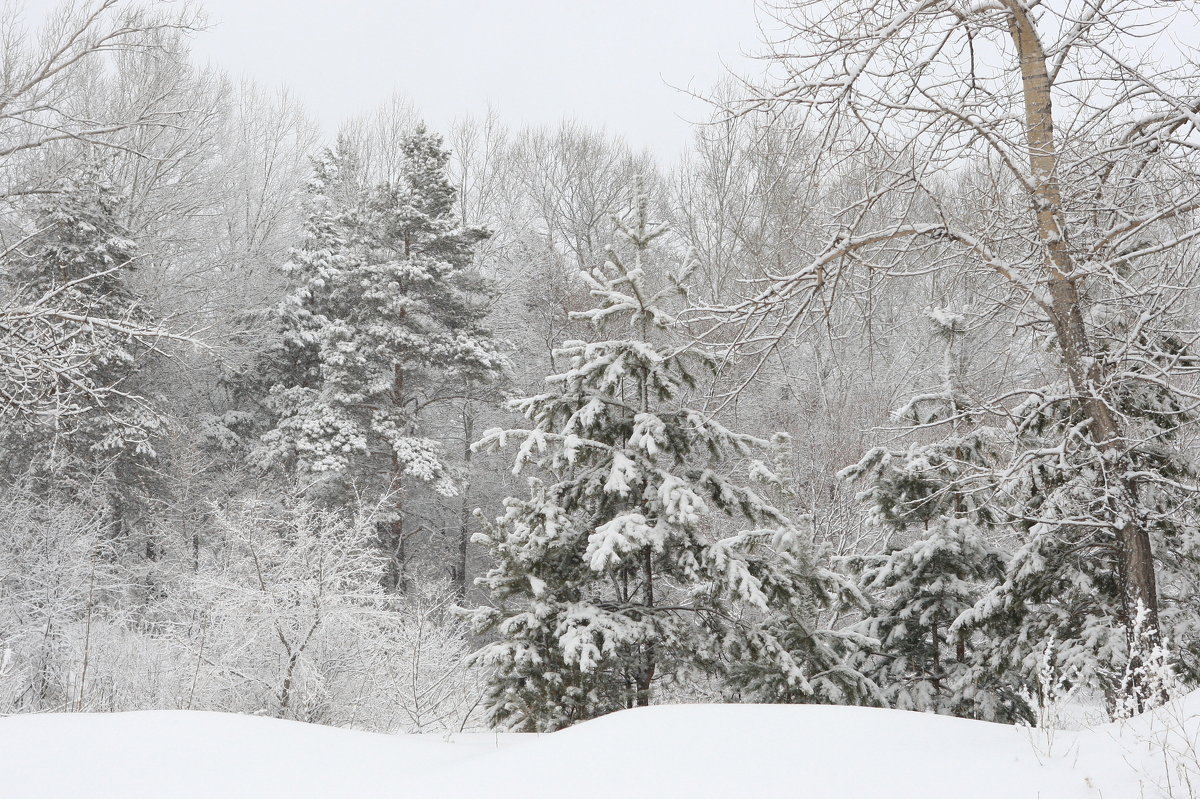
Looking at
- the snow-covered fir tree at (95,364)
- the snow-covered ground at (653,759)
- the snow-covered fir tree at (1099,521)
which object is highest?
the snow-covered fir tree at (95,364)

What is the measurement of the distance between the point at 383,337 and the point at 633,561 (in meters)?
13.5

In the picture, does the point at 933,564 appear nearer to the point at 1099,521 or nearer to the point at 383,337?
the point at 1099,521

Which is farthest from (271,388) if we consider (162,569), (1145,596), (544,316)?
(1145,596)

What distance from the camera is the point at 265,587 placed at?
11.2m

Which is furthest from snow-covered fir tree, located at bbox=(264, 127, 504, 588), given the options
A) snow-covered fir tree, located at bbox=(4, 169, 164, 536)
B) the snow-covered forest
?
snow-covered fir tree, located at bbox=(4, 169, 164, 536)

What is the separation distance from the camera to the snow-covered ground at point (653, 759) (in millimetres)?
2887

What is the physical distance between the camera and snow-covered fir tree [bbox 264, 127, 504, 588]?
62.0 ft

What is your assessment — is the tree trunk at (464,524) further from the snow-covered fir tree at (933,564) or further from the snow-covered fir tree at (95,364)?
the snow-covered fir tree at (933,564)

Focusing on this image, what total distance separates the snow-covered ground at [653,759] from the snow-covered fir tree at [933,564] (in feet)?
12.2

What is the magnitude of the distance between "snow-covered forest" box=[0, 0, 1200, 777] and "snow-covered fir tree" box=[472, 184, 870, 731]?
0.13ft

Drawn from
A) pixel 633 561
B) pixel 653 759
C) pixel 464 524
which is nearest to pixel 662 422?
pixel 633 561

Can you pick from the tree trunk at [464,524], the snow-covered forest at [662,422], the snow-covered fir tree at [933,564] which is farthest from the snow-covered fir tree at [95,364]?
the snow-covered fir tree at [933,564]

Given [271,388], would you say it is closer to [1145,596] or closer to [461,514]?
[461,514]

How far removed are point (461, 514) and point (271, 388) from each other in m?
6.76
